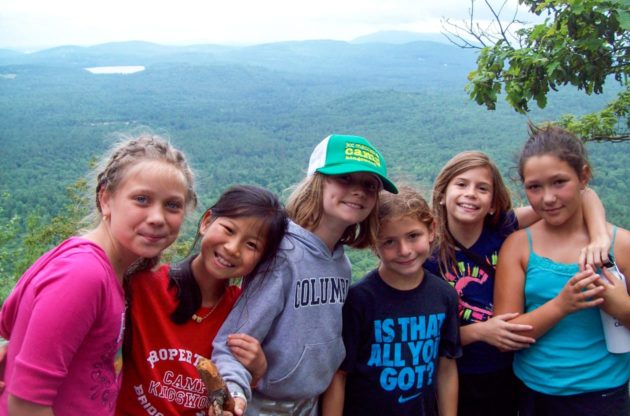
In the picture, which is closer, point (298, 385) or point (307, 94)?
point (298, 385)

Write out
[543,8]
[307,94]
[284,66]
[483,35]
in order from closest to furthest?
[543,8] → [483,35] → [307,94] → [284,66]

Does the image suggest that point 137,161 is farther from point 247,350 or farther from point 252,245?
point 247,350

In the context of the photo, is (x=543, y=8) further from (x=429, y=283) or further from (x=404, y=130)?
(x=404, y=130)

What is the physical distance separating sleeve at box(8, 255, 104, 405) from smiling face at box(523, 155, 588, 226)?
154 centimetres

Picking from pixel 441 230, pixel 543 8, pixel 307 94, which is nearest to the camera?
pixel 441 230

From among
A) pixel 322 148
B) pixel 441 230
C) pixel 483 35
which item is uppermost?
pixel 483 35

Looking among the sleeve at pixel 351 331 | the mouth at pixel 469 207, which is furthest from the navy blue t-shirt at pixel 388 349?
the mouth at pixel 469 207

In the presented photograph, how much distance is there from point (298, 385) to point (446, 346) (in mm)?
592

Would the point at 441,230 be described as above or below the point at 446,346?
above

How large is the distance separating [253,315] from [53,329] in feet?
1.90

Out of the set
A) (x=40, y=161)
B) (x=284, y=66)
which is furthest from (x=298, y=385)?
(x=284, y=66)

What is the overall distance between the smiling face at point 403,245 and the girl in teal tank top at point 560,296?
351 millimetres

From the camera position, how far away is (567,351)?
187cm

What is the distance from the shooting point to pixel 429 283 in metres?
1.94
